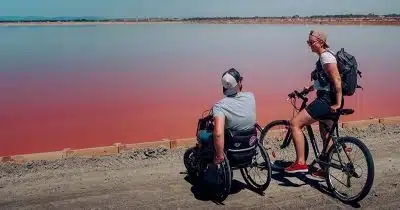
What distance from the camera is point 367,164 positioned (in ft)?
16.1

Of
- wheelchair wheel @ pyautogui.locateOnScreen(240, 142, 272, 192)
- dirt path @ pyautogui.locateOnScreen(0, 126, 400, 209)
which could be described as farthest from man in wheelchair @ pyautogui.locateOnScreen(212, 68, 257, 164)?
dirt path @ pyautogui.locateOnScreen(0, 126, 400, 209)

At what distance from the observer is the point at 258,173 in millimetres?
5621

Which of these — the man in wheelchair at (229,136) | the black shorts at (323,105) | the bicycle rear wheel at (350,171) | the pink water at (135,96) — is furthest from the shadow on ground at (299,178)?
the pink water at (135,96)

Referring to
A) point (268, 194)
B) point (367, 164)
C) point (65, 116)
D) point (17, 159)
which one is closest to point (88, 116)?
point (65, 116)

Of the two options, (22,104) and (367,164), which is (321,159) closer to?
(367,164)

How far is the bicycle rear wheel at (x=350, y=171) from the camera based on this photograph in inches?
194

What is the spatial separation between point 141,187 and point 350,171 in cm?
214

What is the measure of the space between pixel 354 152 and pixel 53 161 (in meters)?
3.63

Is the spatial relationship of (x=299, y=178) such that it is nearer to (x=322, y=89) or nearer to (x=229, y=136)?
(x=322, y=89)

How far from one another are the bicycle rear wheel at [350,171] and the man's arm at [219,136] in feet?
3.74

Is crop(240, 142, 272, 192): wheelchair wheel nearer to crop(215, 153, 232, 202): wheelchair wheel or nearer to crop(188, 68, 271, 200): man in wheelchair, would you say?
crop(188, 68, 271, 200): man in wheelchair

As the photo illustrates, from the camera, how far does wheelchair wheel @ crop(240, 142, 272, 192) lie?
17.3 ft

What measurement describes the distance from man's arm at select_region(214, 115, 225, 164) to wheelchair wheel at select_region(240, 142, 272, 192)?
1.48 ft

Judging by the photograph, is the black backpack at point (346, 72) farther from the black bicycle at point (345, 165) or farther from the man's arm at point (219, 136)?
the man's arm at point (219, 136)
